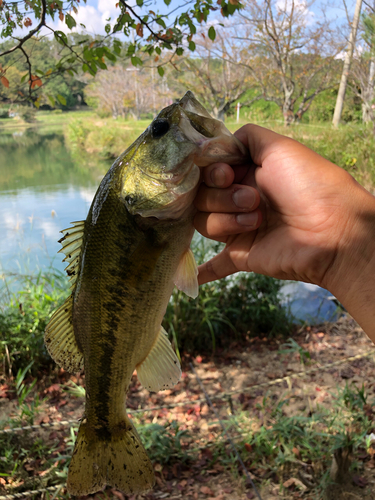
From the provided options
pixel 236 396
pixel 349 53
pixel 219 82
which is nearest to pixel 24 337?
pixel 236 396

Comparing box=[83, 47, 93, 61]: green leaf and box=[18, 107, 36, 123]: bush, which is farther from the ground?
box=[18, 107, 36, 123]: bush

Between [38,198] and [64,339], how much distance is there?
→ 42.7 feet

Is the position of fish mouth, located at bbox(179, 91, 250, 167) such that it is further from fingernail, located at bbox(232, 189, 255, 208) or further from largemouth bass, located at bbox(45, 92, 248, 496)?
fingernail, located at bbox(232, 189, 255, 208)

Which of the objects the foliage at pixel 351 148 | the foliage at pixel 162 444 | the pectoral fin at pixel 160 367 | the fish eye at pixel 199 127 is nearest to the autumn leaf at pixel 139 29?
the fish eye at pixel 199 127

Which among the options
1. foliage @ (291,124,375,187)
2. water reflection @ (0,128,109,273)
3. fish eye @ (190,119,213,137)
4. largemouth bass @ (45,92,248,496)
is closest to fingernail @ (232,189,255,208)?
largemouth bass @ (45,92,248,496)

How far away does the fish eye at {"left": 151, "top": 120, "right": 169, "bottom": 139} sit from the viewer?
57.7 inches

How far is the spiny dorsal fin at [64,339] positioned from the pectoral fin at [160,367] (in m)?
0.32

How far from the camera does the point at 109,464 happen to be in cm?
168

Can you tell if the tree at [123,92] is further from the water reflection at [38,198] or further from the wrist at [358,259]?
the wrist at [358,259]

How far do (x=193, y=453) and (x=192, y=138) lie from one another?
3140 mm

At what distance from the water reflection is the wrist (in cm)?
439

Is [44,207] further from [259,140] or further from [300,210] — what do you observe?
[300,210]

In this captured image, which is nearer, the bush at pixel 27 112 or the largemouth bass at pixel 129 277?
the largemouth bass at pixel 129 277

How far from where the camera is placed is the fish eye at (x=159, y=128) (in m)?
1.47
